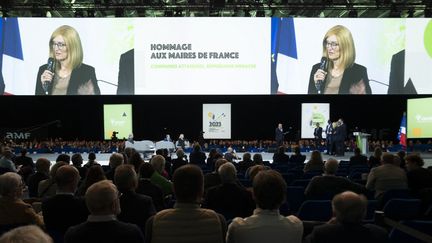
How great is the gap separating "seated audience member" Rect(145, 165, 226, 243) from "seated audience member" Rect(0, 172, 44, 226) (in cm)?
132

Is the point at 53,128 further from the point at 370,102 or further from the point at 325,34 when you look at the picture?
the point at 370,102

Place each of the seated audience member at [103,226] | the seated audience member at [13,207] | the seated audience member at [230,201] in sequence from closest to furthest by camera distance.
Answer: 1. the seated audience member at [103,226]
2. the seated audience member at [13,207]
3. the seated audience member at [230,201]

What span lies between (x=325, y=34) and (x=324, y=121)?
4.67m

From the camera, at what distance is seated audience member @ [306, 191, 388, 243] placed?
2.49 meters

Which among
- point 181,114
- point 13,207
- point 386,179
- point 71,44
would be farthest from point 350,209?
point 181,114

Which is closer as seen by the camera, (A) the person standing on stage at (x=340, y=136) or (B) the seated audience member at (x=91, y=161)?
(B) the seated audience member at (x=91, y=161)

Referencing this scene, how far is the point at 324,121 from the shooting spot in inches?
747

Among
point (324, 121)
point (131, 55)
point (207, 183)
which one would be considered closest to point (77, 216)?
point (207, 183)

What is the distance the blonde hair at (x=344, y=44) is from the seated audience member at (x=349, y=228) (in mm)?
13649

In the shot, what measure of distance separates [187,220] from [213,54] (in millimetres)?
13388

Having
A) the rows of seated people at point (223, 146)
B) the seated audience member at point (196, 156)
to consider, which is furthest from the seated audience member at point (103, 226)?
the rows of seated people at point (223, 146)

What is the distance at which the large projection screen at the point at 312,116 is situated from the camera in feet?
61.7

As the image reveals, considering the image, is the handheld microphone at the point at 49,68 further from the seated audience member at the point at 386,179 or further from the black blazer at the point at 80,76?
the seated audience member at the point at 386,179

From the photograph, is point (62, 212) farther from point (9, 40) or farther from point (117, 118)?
point (117, 118)
